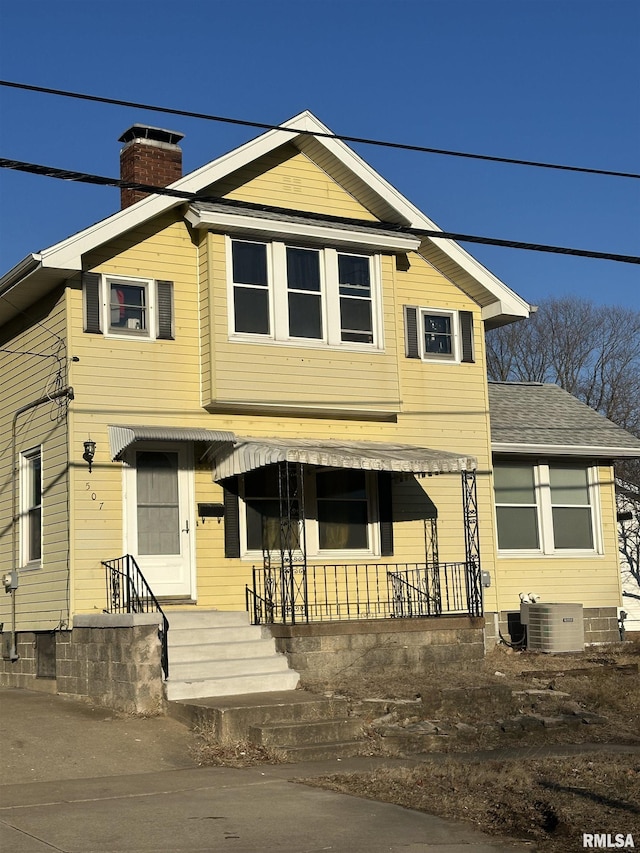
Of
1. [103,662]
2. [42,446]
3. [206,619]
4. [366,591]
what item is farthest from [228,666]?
[42,446]

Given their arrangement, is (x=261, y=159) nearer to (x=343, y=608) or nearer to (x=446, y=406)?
(x=446, y=406)

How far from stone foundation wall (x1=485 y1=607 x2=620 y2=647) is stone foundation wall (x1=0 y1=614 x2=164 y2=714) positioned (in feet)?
24.4

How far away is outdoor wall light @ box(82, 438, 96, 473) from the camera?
14544 millimetres

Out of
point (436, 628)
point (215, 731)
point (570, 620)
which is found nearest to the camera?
point (215, 731)

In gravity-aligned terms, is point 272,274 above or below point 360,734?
above

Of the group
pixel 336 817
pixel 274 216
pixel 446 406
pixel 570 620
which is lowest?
pixel 336 817

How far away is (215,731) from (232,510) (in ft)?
15.8

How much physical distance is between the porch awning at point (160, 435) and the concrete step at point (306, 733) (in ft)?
15.9

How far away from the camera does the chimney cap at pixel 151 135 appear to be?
16750 mm

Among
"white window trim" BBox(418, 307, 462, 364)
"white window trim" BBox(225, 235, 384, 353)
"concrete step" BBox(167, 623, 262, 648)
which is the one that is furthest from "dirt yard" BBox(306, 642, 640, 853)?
"white window trim" BBox(225, 235, 384, 353)

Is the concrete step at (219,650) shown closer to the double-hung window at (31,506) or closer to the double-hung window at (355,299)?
the double-hung window at (31,506)

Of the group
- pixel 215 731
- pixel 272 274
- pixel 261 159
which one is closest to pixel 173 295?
pixel 272 274

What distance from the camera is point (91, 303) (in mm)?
15062

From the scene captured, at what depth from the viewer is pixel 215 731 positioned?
36.7 ft
